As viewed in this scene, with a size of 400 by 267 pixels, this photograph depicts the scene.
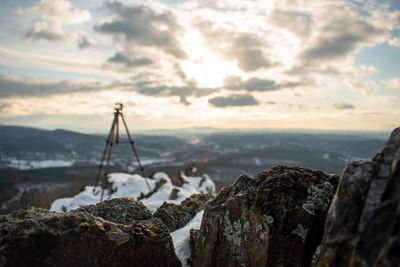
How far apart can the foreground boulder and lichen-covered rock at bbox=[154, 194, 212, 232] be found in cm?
350

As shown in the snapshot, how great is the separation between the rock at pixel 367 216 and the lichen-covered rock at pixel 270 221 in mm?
1075

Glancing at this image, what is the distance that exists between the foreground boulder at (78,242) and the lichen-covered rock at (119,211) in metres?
1.05

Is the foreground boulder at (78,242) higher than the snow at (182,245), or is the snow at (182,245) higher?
the foreground boulder at (78,242)

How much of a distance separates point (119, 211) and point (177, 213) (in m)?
4.28

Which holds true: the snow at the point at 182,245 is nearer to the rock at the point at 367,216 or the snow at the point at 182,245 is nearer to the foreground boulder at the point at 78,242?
the foreground boulder at the point at 78,242

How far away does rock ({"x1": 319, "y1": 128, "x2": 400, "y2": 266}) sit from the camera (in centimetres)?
296

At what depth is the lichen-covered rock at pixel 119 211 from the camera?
7.78 meters

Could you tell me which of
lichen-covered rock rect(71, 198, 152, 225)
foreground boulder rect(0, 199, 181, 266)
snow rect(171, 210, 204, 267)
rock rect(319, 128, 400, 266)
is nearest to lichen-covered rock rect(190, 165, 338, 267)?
snow rect(171, 210, 204, 267)

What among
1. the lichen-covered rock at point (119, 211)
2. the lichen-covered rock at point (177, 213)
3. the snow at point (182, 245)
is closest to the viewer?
the snow at point (182, 245)

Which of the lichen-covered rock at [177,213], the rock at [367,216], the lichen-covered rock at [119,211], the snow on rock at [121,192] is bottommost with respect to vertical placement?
the snow on rock at [121,192]

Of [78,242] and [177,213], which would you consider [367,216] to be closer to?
[78,242]

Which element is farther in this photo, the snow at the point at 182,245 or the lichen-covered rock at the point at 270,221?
the snow at the point at 182,245

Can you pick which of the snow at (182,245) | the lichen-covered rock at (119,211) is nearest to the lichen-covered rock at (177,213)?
the snow at (182,245)

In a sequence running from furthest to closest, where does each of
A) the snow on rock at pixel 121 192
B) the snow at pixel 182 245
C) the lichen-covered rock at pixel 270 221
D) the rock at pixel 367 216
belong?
the snow on rock at pixel 121 192 → the snow at pixel 182 245 → the lichen-covered rock at pixel 270 221 → the rock at pixel 367 216
